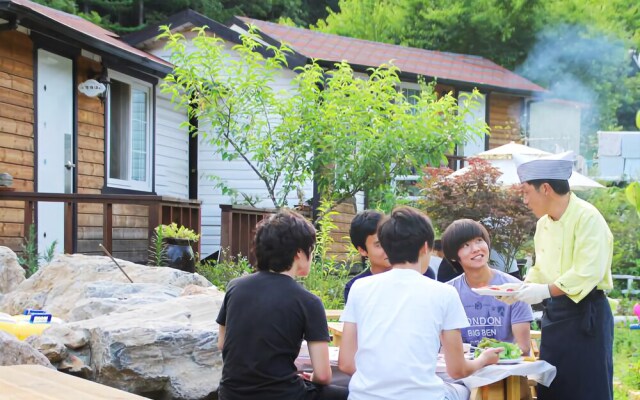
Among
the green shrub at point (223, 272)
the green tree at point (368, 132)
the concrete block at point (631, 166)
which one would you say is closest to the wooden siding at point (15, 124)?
the green shrub at point (223, 272)

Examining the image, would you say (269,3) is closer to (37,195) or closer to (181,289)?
(37,195)

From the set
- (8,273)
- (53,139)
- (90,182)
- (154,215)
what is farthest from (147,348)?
(90,182)

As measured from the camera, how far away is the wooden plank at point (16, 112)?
11172 mm

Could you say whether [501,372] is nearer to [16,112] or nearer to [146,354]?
[146,354]

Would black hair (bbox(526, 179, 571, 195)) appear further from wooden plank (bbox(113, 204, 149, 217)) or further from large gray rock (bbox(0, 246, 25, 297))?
wooden plank (bbox(113, 204, 149, 217))

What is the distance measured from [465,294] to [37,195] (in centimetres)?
700

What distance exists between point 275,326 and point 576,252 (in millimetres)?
1410

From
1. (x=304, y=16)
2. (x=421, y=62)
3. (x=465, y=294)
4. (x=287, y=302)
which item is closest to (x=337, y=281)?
(x=465, y=294)

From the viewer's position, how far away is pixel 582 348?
13.5 feet

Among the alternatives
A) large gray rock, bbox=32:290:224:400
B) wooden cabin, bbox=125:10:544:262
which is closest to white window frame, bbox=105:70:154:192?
wooden cabin, bbox=125:10:544:262

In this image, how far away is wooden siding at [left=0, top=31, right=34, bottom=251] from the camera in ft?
36.4

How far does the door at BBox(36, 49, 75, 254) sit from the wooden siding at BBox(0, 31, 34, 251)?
0.64 feet

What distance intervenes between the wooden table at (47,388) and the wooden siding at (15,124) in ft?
25.4

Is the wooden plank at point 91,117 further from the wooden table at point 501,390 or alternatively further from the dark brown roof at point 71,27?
the wooden table at point 501,390
